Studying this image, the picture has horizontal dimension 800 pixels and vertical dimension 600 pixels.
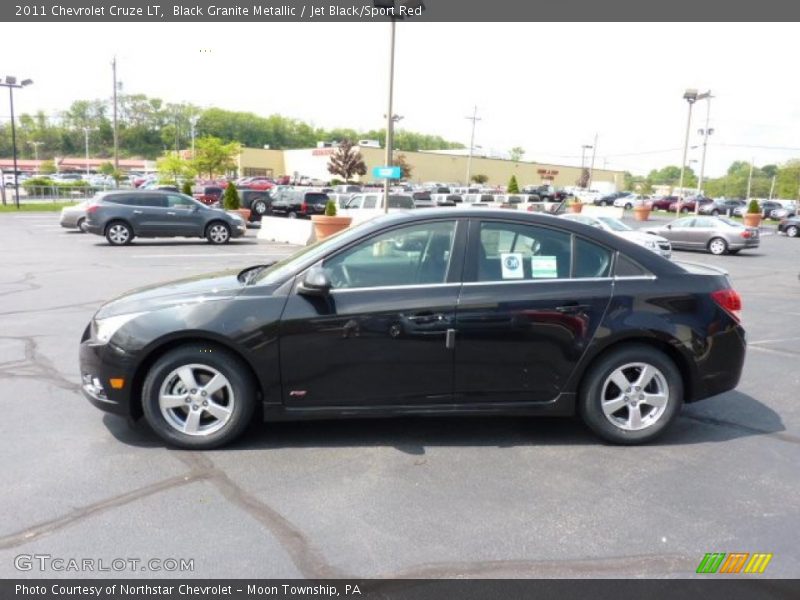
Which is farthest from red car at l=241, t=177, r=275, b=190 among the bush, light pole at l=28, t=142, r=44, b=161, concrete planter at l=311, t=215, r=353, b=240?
light pole at l=28, t=142, r=44, b=161

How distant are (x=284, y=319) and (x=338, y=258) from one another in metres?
0.57

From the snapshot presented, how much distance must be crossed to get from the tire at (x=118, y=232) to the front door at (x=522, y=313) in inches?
668

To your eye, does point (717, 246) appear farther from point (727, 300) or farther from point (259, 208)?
point (259, 208)

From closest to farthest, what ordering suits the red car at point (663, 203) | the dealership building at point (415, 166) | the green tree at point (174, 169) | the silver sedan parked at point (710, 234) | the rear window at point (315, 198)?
the silver sedan parked at point (710, 234), the rear window at point (315, 198), the green tree at point (174, 169), the red car at point (663, 203), the dealership building at point (415, 166)

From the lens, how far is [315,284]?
416 cm

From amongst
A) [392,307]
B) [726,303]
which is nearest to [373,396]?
[392,307]

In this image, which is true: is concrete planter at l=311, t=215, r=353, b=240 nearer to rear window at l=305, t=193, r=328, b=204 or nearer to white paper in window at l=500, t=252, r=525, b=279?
rear window at l=305, t=193, r=328, b=204

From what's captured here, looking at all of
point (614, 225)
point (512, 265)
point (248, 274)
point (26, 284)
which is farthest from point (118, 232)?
point (512, 265)

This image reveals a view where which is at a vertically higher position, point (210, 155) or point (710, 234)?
point (210, 155)

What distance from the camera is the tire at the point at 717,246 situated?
2145cm

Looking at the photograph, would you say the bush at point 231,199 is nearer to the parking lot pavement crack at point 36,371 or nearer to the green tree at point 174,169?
the parking lot pavement crack at point 36,371

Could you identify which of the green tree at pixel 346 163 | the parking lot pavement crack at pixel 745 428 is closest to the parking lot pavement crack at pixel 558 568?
the parking lot pavement crack at pixel 745 428

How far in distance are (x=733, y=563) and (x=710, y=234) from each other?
20.8 metres

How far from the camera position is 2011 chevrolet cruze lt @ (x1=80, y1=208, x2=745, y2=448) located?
428 cm
